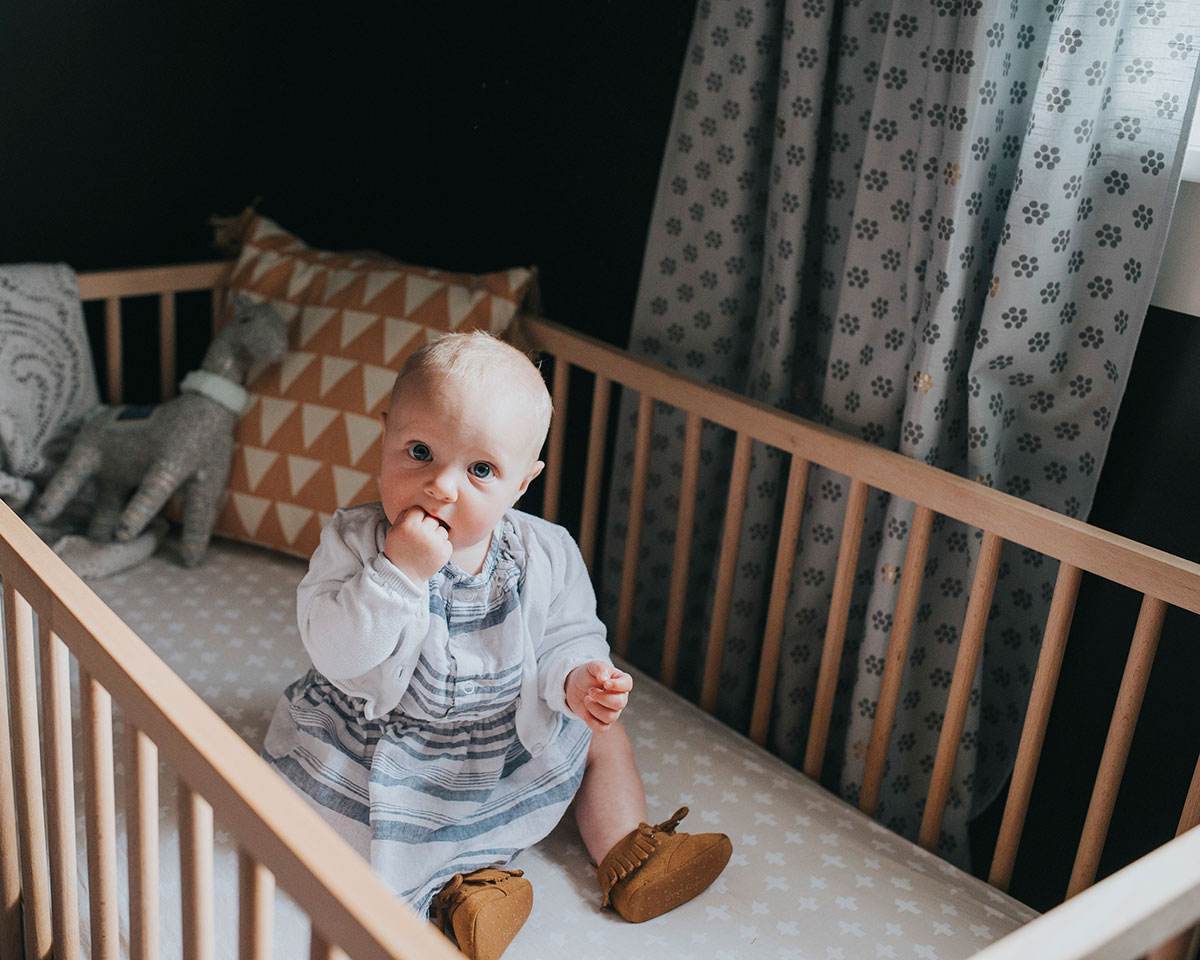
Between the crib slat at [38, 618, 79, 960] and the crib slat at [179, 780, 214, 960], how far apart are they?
226 mm

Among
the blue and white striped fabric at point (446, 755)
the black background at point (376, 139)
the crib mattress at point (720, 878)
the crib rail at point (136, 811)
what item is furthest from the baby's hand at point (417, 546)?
the black background at point (376, 139)

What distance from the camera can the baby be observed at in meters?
1.00

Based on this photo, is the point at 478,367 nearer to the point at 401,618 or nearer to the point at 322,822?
the point at 401,618

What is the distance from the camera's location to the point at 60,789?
37.3 inches

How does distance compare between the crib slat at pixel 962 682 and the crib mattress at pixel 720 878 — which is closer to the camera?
the crib mattress at pixel 720 878

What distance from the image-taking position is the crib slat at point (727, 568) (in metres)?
1.41

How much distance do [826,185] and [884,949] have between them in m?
0.85

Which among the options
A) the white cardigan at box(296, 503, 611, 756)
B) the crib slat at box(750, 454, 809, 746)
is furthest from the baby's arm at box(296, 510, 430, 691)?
the crib slat at box(750, 454, 809, 746)

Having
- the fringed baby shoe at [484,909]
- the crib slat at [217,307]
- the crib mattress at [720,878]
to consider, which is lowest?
the crib mattress at [720,878]

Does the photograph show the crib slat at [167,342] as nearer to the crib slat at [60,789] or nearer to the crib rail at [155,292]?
the crib rail at [155,292]

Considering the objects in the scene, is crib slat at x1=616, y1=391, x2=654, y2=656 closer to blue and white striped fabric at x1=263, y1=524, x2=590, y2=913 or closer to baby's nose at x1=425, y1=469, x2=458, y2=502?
blue and white striped fabric at x1=263, y1=524, x2=590, y2=913

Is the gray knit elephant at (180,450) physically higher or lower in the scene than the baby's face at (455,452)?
lower

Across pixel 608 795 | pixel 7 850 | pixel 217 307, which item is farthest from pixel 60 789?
pixel 217 307

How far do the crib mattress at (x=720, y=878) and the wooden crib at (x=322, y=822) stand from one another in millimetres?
73
